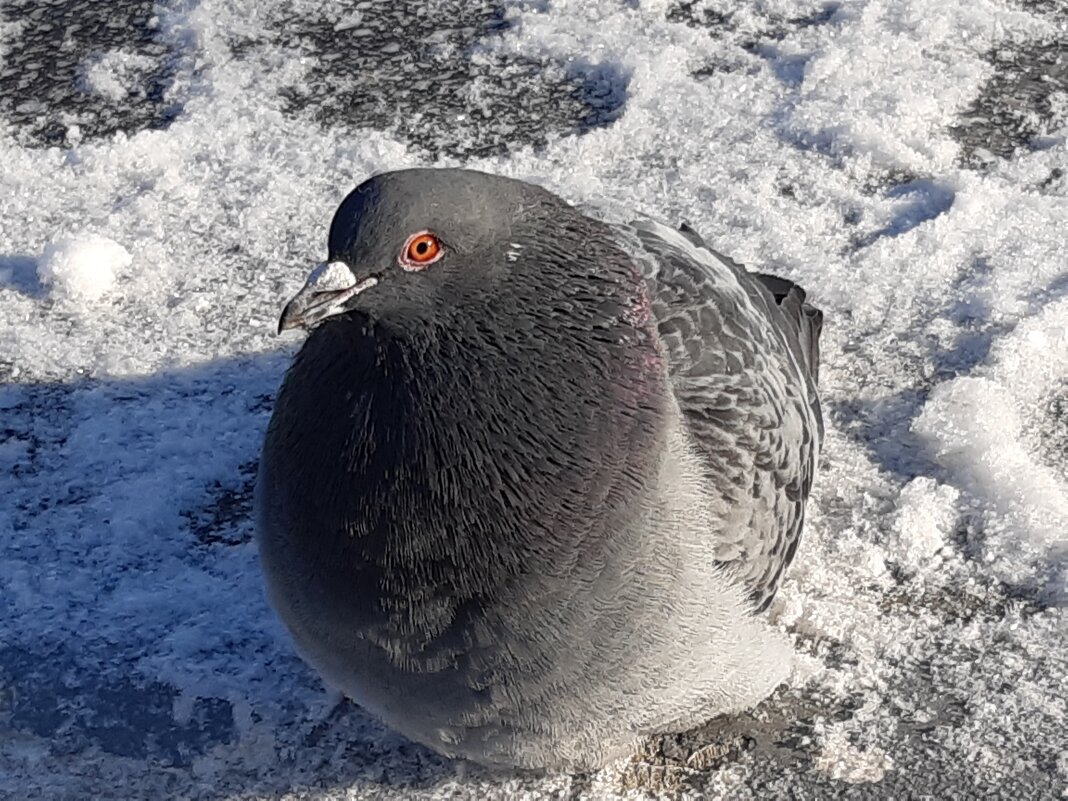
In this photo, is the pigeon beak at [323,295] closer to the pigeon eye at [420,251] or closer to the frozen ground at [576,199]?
the pigeon eye at [420,251]

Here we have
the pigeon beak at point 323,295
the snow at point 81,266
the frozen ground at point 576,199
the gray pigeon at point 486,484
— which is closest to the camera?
the pigeon beak at point 323,295

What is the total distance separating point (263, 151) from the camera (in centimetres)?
582

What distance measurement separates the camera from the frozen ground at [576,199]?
3955 millimetres

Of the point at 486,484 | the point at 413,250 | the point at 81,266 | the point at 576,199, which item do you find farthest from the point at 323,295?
the point at 576,199

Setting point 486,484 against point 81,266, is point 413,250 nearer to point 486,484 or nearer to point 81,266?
point 486,484

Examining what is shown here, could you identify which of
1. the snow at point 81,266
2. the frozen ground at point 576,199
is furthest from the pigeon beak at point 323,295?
the snow at point 81,266

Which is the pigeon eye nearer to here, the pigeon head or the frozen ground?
the pigeon head

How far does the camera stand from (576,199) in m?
5.52

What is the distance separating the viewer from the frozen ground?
13.0 ft

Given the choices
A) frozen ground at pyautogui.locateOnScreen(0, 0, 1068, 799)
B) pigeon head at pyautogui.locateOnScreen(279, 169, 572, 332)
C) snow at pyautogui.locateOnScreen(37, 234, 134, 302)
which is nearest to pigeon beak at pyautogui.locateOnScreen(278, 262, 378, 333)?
pigeon head at pyautogui.locateOnScreen(279, 169, 572, 332)

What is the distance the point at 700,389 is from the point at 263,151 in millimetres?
2729

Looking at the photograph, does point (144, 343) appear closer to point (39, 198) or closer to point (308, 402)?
point (39, 198)

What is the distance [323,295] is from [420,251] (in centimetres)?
23

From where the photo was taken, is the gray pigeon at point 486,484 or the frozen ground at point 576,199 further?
the frozen ground at point 576,199
